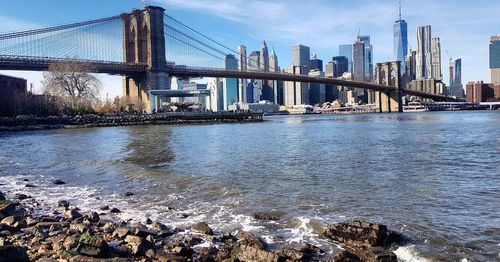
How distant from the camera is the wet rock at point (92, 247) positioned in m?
7.58

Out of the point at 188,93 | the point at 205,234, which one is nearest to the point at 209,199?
the point at 205,234

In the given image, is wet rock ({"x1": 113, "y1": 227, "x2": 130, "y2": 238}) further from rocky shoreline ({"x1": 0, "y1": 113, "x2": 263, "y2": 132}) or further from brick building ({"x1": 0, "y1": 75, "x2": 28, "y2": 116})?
brick building ({"x1": 0, "y1": 75, "x2": 28, "y2": 116})

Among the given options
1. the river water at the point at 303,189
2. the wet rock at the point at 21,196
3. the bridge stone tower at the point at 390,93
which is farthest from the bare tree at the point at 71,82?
the bridge stone tower at the point at 390,93

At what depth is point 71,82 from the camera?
7325 cm

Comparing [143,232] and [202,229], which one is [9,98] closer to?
[143,232]

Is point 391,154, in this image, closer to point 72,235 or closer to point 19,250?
point 72,235

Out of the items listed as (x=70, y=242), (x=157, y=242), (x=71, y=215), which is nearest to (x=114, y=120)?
(x=71, y=215)

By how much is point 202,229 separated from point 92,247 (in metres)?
2.58

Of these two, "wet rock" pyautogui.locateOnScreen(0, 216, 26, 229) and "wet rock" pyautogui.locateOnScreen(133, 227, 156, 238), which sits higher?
"wet rock" pyautogui.locateOnScreen(0, 216, 26, 229)

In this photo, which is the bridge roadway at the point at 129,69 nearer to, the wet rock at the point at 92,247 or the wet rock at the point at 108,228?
the wet rock at the point at 108,228

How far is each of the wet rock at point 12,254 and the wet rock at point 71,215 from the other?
467cm

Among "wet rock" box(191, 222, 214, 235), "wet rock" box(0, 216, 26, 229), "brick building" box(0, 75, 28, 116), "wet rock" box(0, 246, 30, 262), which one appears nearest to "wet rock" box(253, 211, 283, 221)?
"wet rock" box(191, 222, 214, 235)

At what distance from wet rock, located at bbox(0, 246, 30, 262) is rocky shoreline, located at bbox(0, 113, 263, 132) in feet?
191

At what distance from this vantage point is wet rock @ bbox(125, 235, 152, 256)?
8.11 metres
